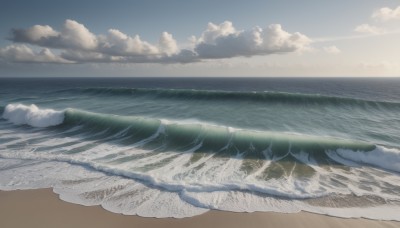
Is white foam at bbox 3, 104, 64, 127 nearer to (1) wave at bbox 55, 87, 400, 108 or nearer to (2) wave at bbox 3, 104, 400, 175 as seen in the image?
(2) wave at bbox 3, 104, 400, 175

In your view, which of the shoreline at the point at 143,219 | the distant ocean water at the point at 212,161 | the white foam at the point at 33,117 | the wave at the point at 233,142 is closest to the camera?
the shoreline at the point at 143,219

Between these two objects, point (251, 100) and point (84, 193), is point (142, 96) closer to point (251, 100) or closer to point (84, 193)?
point (251, 100)

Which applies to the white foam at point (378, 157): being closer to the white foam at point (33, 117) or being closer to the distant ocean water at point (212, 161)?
the distant ocean water at point (212, 161)

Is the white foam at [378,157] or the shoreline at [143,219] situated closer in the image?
the shoreline at [143,219]

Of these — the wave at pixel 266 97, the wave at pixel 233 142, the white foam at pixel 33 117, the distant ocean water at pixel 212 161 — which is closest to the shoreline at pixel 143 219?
the distant ocean water at pixel 212 161

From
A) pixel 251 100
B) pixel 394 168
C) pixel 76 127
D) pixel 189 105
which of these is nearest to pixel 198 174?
pixel 394 168

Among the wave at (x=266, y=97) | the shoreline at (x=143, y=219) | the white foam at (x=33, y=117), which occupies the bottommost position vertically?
the shoreline at (x=143, y=219)
